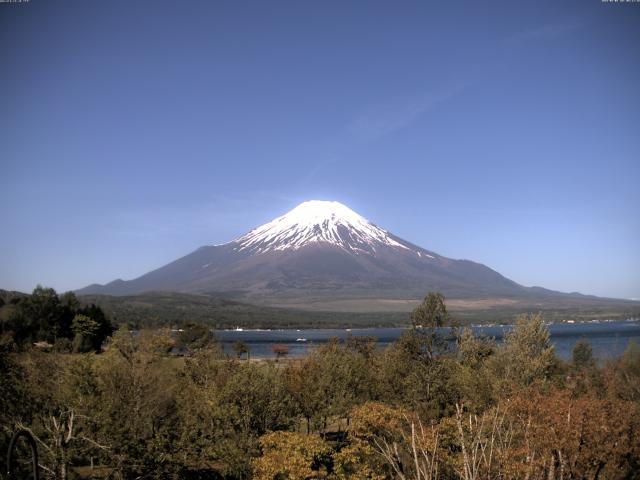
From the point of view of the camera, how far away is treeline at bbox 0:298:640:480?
617 inches

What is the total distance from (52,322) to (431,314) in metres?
61.5

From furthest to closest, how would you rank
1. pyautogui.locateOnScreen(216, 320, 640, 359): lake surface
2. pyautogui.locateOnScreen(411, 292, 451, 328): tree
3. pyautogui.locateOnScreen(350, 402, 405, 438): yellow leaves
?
pyautogui.locateOnScreen(216, 320, 640, 359): lake surface, pyautogui.locateOnScreen(411, 292, 451, 328): tree, pyautogui.locateOnScreen(350, 402, 405, 438): yellow leaves

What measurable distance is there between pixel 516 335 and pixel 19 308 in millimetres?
63949

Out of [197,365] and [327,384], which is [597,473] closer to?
[327,384]

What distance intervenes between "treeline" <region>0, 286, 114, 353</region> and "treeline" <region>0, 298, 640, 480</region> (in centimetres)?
3833

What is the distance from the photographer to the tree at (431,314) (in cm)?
3078

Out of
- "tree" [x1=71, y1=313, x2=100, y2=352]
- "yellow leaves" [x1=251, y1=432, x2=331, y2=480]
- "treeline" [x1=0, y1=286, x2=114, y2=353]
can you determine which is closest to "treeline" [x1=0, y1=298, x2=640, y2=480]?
"yellow leaves" [x1=251, y1=432, x2=331, y2=480]

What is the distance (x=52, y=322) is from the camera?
74.4 m

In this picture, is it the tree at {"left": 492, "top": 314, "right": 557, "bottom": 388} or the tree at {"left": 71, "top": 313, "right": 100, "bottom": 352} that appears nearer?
the tree at {"left": 492, "top": 314, "right": 557, "bottom": 388}

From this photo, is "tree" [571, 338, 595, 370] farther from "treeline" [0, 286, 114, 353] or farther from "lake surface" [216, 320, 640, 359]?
"treeline" [0, 286, 114, 353]

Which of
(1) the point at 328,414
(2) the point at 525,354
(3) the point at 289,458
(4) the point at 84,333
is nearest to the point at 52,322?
(4) the point at 84,333

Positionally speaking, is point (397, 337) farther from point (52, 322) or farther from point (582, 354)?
point (52, 322)

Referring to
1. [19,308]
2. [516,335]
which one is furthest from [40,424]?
[19,308]

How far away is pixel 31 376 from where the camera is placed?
24812 millimetres
